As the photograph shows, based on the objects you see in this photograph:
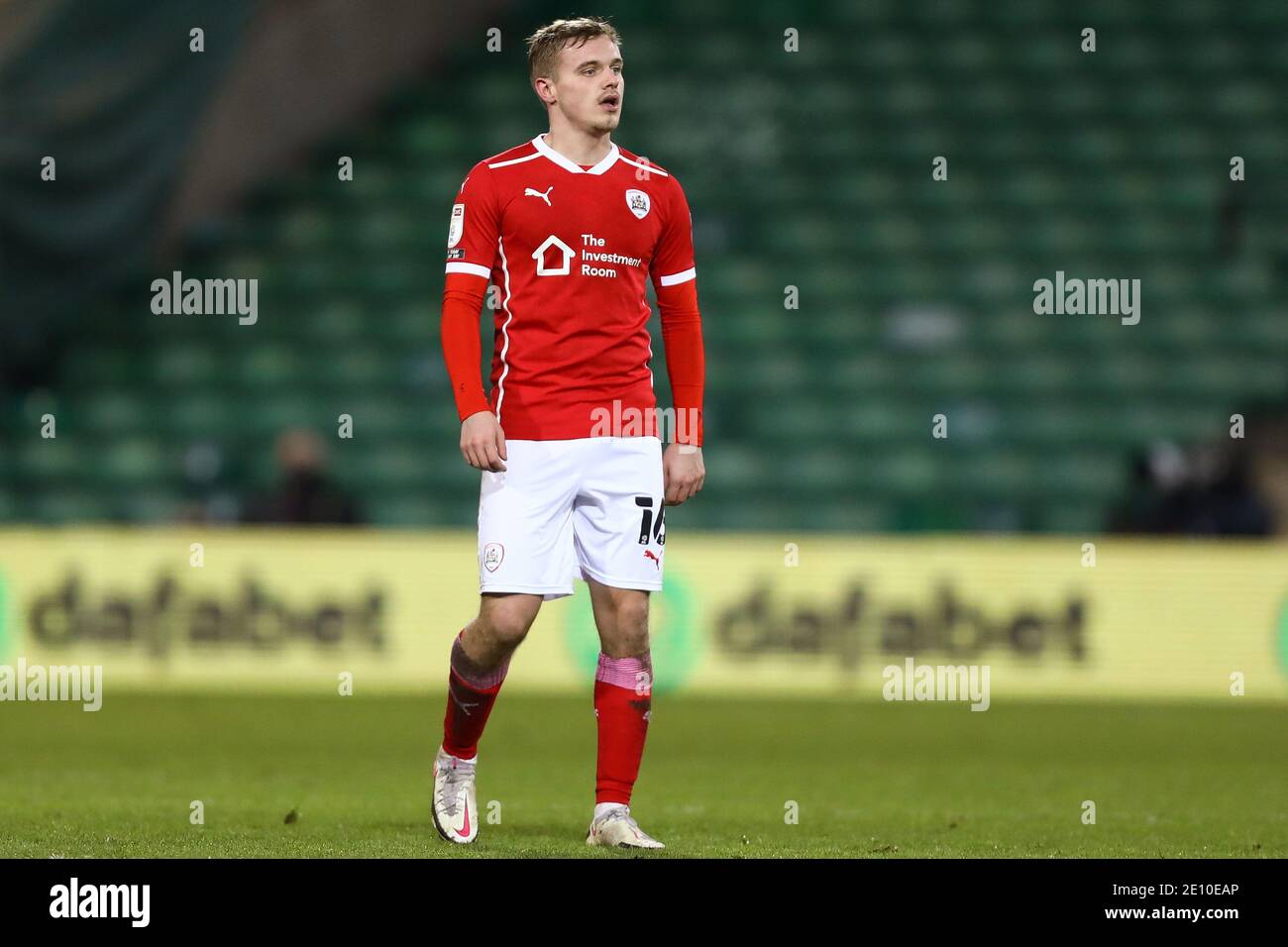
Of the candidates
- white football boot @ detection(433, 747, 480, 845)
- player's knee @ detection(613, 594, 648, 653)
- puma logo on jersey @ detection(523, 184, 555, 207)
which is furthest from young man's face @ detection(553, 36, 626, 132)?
white football boot @ detection(433, 747, 480, 845)

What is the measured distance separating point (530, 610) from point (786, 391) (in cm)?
1068

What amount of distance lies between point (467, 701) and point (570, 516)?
24.8 inches

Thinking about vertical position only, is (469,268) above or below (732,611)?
above

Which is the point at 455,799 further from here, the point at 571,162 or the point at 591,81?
the point at 591,81

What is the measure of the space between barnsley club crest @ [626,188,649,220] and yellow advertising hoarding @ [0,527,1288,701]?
21.3ft

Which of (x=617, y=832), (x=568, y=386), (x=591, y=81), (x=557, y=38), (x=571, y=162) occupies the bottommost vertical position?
(x=617, y=832)

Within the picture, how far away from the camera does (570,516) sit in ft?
17.4

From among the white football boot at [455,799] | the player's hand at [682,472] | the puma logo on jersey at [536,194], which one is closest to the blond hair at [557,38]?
the puma logo on jersey at [536,194]

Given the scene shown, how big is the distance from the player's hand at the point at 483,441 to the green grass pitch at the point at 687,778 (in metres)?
1.04

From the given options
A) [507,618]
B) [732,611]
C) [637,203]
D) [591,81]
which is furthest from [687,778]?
[732,611]

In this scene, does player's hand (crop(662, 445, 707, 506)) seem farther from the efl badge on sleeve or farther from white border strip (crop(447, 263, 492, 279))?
the efl badge on sleeve

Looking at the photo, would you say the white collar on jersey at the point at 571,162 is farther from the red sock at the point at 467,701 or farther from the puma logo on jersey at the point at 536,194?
the red sock at the point at 467,701

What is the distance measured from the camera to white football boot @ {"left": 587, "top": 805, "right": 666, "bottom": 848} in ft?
16.8
